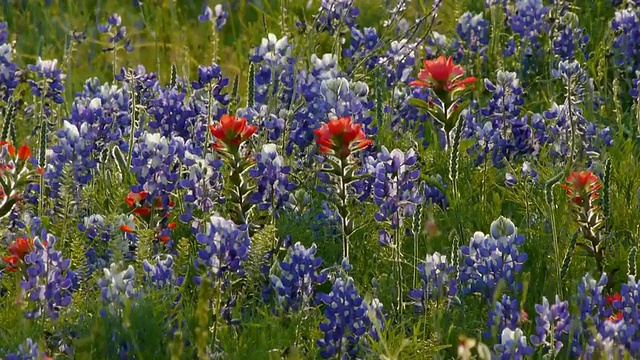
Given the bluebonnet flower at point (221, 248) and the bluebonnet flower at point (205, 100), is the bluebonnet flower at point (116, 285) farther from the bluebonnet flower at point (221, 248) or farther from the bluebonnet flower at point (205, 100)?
the bluebonnet flower at point (205, 100)

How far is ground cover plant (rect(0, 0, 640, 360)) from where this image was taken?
108 inches

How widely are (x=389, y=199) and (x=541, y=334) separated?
2.09 feet

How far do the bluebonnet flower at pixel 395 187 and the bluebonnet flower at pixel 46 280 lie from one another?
0.84 meters

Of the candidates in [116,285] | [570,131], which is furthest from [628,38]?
[116,285]

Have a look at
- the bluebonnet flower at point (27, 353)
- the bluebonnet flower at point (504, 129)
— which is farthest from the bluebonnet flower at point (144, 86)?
the bluebonnet flower at point (27, 353)

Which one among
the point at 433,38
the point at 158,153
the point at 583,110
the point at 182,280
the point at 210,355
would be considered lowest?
the point at 210,355

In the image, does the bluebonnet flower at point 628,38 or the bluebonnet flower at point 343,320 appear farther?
the bluebonnet flower at point 628,38

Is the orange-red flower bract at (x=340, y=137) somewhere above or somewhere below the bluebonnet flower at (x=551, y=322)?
above

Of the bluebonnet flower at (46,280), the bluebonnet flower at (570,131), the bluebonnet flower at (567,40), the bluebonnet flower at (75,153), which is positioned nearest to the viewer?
the bluebonnet flower at (46,280)

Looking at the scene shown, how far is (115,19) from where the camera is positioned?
5.17m

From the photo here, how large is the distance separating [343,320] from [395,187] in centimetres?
56

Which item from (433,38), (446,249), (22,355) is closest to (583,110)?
(433,38)

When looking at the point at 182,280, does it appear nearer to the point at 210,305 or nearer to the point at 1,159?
the point at 210,305

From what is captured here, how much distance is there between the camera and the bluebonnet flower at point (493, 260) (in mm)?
2990
